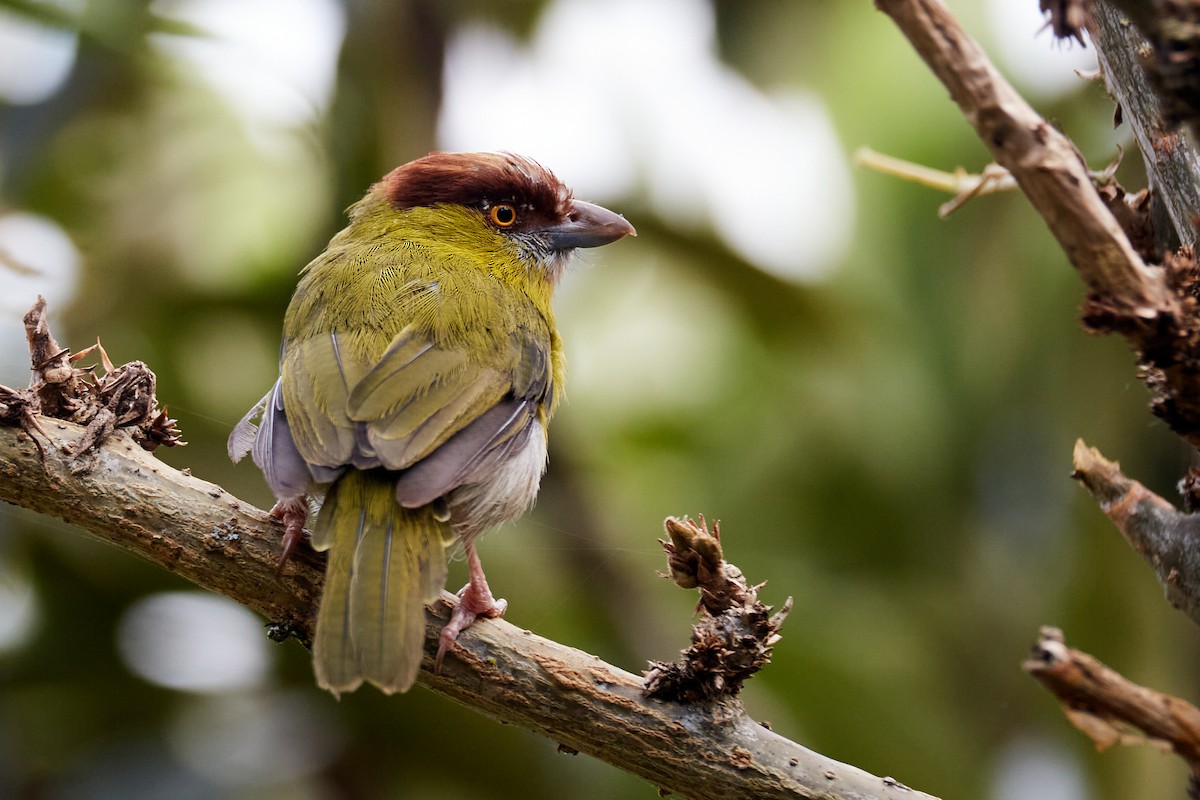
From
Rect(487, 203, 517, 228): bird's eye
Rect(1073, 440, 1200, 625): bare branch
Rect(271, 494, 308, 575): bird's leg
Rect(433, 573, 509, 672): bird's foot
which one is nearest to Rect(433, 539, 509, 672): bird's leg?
Rect(433, 573, 509, 672): bird's foot

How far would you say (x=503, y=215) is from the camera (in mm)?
3607

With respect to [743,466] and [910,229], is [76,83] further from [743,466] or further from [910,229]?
[910,229]

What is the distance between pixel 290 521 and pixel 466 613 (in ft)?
1.36

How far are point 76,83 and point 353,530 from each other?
9.88 ft

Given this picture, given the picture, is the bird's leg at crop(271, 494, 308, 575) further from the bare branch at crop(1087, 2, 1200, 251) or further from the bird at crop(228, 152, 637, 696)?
the bare branch at crop(1087, 2, 1200, 251)

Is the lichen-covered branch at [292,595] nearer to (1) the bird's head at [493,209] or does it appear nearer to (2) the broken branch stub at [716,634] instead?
(2) the broken branch stub at [716,634]

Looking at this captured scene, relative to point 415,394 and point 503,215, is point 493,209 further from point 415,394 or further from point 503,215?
point 415,394

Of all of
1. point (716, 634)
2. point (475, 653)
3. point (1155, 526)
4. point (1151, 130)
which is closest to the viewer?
point (1155, 526)

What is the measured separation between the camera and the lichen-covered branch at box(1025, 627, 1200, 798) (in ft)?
4.29

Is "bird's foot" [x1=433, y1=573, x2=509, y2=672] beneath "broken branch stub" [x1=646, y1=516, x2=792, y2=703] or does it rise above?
beneath

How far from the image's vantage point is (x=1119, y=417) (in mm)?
4504

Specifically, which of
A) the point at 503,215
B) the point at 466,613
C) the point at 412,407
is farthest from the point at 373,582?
the point at 503,215

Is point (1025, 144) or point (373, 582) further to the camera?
point (373, 582)

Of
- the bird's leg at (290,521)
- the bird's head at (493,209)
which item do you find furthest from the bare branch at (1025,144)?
the bird's head at (493,209)
